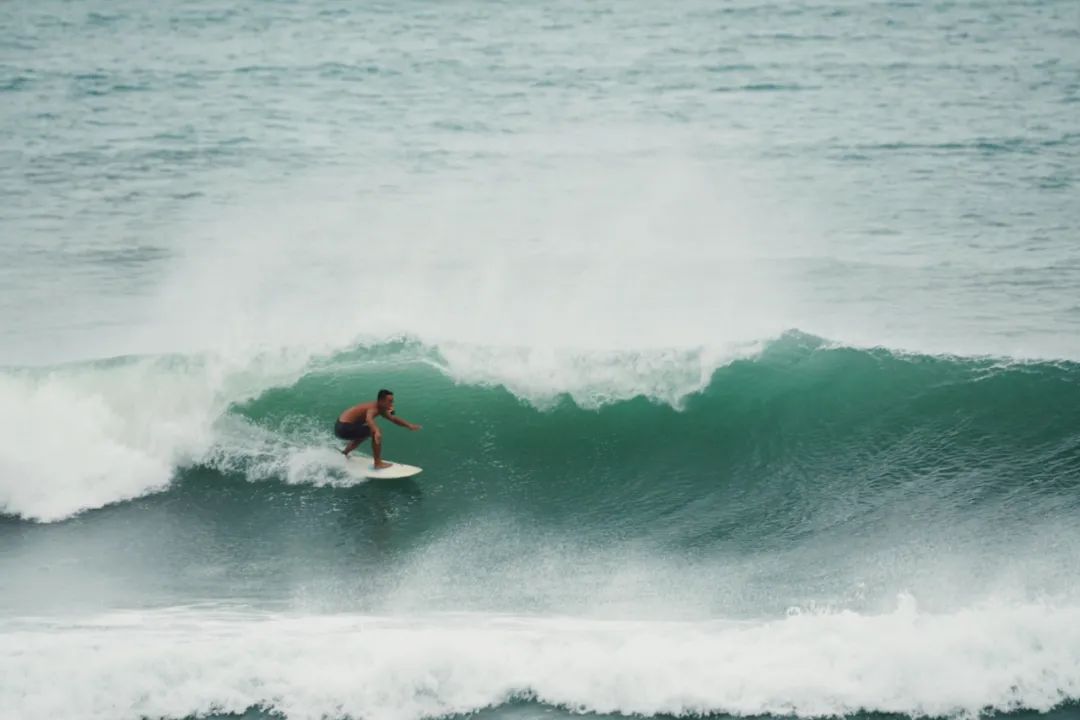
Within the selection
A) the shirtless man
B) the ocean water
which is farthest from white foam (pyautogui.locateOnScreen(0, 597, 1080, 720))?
the shirtless man

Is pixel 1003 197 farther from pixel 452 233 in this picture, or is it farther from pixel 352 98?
pixel 352 98

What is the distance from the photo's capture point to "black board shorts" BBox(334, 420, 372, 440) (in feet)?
33.8

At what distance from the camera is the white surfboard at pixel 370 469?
1040cm

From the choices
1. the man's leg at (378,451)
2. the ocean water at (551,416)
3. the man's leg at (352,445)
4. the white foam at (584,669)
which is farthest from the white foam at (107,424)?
the white foam at (584,669)

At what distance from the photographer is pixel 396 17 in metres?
34.3

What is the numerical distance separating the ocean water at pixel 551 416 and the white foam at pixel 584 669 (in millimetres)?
26

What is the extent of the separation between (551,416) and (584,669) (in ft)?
14.0

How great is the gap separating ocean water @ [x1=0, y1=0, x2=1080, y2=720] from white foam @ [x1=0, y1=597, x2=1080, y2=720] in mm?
26

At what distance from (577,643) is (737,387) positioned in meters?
4.72

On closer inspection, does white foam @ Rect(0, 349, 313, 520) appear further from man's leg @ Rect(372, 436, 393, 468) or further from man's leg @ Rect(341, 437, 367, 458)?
man's leg @ Rect(372, 436, 393, 468)

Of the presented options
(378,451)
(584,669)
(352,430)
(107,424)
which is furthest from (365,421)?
(584,669)

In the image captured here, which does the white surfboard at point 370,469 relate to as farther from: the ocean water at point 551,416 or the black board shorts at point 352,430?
the black board shorts at point 352,430

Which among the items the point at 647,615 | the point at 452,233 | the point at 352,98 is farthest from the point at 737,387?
the point at 352,98

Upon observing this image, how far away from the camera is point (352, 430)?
1032 cm
